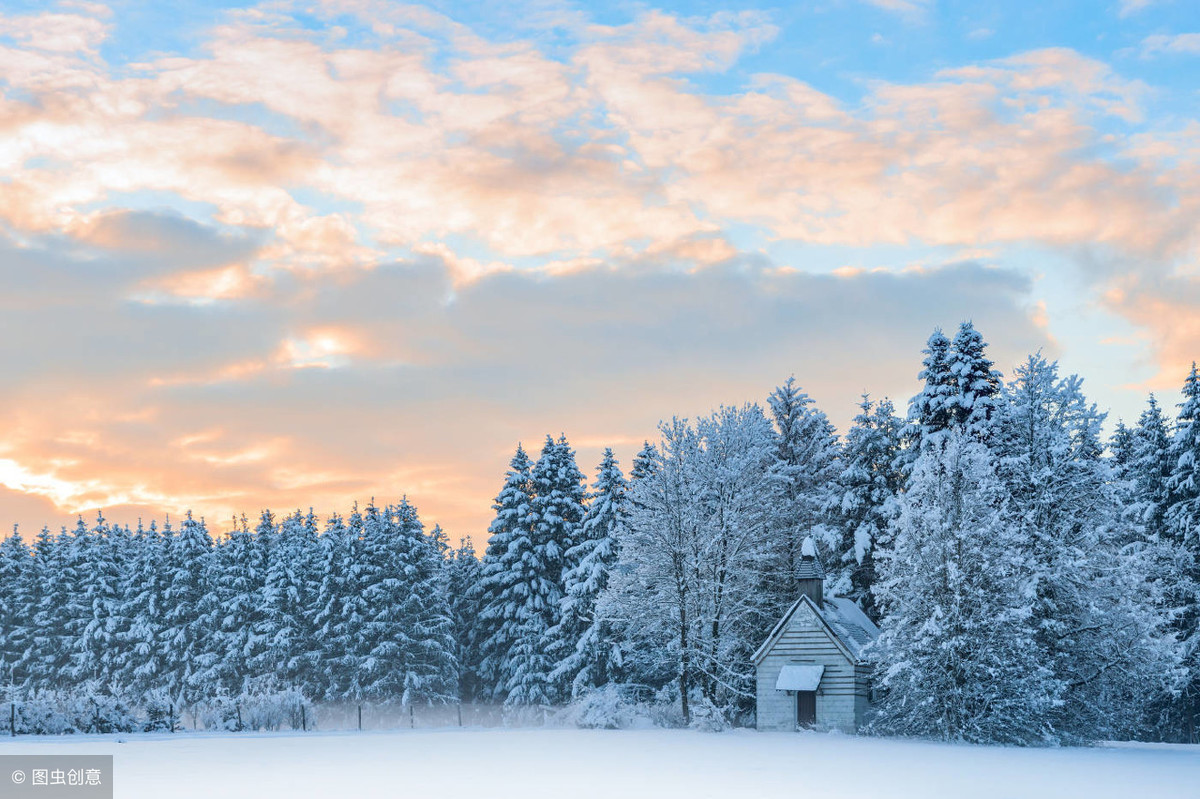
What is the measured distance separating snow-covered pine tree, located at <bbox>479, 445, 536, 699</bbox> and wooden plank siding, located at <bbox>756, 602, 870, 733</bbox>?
2244 cm

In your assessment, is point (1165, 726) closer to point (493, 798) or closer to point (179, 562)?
point (493, 798)

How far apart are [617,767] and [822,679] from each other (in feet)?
74.7

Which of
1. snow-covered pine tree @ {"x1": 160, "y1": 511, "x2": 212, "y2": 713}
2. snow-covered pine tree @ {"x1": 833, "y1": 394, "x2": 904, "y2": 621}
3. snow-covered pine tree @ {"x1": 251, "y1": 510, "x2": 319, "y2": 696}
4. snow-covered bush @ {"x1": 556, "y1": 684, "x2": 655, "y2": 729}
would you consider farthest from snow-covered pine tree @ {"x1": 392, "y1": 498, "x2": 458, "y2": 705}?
snow-covered pine tree @ {"x1": 833, "y1": 394, "x2": 904, "y2": 621}

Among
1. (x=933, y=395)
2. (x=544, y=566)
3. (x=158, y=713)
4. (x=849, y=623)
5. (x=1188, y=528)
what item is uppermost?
(x=933, y=395)

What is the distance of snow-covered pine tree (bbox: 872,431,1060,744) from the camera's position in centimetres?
4131

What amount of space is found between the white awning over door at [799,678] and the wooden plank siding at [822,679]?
452mm

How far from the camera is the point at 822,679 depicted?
48938mm

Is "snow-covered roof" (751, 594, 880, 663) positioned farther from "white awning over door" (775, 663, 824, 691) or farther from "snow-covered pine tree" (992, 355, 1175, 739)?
"snow-covered pine tree" (992, 355, 1175, 739)

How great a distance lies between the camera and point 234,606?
80750mm

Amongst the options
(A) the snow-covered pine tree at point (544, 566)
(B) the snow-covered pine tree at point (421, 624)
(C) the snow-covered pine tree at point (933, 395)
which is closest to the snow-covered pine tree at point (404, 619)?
(B) the snow-covered pine tree at point (421, 624)

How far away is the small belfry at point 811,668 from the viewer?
1901 inches

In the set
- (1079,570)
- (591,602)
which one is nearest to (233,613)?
(591,602)

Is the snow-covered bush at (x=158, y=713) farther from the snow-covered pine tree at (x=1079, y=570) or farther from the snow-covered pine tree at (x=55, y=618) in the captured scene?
the snow-covered pine tree at (x=55, y=618)

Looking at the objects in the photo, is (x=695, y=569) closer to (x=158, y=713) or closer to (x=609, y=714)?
(x=609, y=714)
